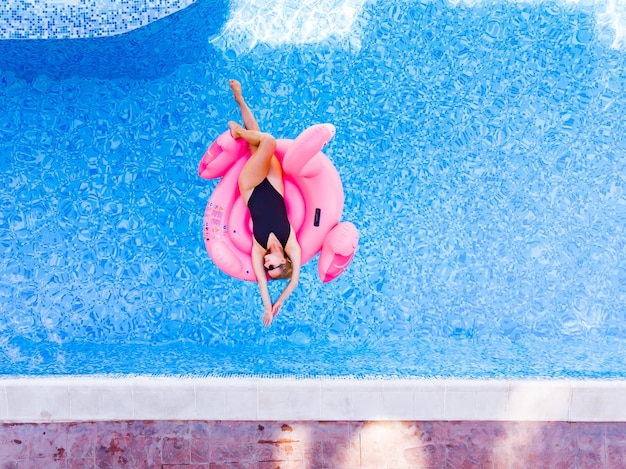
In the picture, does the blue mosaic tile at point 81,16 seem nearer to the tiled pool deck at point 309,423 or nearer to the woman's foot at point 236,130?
the woman's foot at point 236,130

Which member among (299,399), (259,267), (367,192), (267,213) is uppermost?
(367,192)

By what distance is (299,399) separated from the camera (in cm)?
382

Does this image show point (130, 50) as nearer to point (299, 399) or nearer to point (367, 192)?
point (367, 192)

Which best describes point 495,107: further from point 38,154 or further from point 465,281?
point 38,154

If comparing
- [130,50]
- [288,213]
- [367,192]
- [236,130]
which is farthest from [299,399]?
[130,50]

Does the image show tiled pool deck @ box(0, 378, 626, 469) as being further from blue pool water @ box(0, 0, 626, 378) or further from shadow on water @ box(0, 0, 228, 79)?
shadow on water @ box(0, 0, 228, 79)

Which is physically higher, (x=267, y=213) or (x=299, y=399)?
(x=267, y=213)

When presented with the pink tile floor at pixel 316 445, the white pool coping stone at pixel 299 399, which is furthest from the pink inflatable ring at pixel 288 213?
the pink tile floor at pixel 316 445

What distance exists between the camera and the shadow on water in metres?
→ 3.83

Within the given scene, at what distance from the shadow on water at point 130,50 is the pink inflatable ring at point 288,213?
970mm

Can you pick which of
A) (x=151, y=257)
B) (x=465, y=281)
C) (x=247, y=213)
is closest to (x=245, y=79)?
(x=247, y=213)

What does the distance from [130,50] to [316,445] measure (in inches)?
120

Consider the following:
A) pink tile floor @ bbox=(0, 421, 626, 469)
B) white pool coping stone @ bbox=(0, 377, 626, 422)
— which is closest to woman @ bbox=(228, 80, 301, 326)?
white pool coping stone @ bbox=(0, 377, 626, 422)

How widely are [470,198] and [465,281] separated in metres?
0.64
